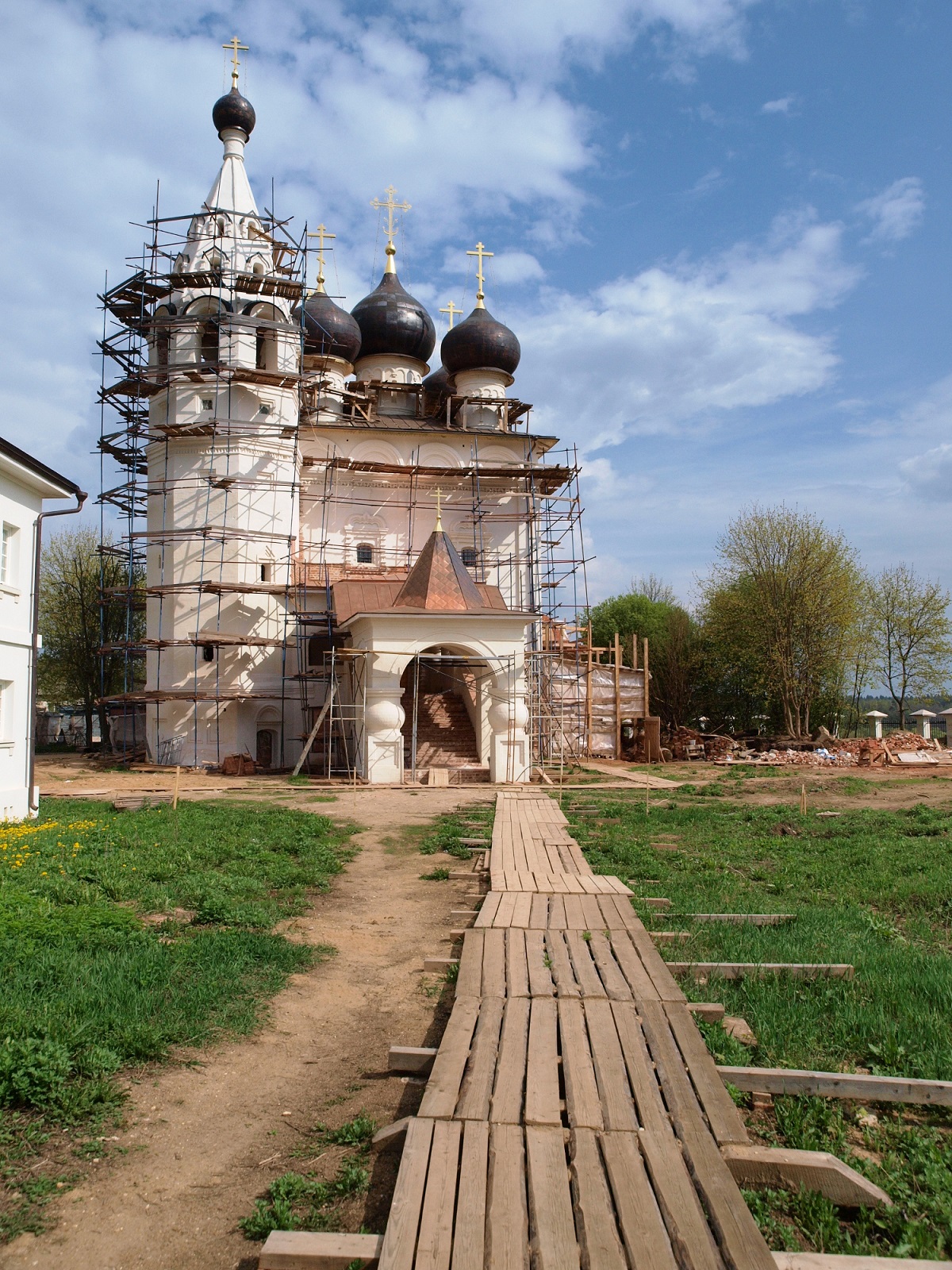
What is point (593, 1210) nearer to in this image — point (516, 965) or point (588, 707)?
point (516, 965)

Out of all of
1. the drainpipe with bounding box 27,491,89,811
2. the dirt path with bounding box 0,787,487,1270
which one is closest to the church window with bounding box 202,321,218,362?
the drainpipe with bounding box 27,491,89,811

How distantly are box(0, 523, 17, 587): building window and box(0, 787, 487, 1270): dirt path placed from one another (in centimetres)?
780

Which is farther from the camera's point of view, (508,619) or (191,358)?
(191,358)

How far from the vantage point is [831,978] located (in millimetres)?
5586

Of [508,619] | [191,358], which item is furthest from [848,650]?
[191,358]

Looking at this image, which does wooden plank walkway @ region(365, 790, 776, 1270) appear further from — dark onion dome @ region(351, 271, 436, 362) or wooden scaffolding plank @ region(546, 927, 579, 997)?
dark onion dome @ region(351, 271, 436, 362)

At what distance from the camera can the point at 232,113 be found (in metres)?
27.9

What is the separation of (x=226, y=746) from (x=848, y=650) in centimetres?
2251

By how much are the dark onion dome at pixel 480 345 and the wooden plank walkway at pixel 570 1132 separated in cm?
2713

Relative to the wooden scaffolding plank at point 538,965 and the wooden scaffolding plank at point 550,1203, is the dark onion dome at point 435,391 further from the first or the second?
the wooden scaffolding plank at point 550,1203

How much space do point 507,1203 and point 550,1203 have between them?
0.14m

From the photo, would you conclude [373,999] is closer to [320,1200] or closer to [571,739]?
[320,1200]

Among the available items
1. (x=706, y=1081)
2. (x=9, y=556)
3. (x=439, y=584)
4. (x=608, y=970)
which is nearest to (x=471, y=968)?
(x=608, y=970)

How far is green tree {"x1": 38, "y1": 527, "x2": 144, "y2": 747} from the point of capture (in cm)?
3550
